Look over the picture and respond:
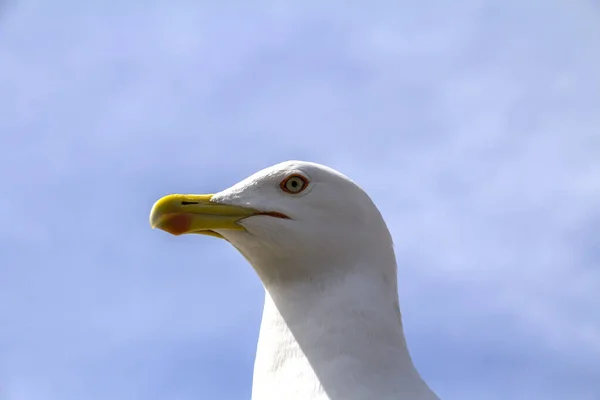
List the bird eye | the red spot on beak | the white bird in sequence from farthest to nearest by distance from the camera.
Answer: the bird eye → the red spot on beak → the white bird

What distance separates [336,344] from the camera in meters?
5.35

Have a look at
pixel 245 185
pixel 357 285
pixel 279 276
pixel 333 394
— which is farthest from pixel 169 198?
pixel 333 394

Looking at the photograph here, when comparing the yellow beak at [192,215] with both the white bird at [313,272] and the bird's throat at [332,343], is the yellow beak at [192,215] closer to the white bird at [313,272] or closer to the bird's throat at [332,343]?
the white bird at [313,272]

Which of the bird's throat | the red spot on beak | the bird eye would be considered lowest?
the bird's throat

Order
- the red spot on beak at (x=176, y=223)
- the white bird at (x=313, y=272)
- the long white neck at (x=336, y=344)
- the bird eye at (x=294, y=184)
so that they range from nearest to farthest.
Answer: the long white neck at (x=336, y=344) → the white bird at (x=313, y=272) → the red spot on beak at (x=176, y=223) → the bird eye at (x=294, y=184)

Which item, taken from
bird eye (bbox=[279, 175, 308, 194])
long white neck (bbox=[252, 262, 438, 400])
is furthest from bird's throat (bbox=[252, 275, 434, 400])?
bird eye (bbox=[279, 175, 308, 194])

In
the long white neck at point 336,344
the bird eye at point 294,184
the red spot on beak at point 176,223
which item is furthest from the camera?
the bird eye at point 294,184

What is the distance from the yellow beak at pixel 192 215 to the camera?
5734 millimetres

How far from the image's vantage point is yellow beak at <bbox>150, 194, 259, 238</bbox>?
5734mm

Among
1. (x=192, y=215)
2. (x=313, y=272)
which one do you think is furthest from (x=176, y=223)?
(x=313, y=272)

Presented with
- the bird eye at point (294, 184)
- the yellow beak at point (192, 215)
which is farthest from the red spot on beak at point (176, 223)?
the bird eye at point (294, 184)

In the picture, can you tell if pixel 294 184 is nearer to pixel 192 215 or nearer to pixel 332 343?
pixel 192 215

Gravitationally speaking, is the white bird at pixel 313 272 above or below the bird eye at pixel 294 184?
below

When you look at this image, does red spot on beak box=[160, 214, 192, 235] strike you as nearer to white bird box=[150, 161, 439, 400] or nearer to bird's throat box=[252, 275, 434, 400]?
white bird box=[150, 161, 439, 400]
